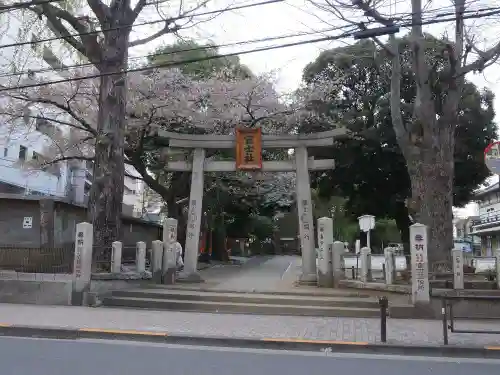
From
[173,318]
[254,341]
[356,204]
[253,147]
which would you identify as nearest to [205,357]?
[254,341]

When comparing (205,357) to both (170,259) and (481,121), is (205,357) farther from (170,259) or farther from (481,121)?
(481,121)

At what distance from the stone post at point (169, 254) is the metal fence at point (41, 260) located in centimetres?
297

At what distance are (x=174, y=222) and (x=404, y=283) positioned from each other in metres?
7.38

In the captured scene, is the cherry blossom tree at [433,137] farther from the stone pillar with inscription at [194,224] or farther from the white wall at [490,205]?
the white wall at [490,205]

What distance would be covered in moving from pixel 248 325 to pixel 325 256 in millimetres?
5080

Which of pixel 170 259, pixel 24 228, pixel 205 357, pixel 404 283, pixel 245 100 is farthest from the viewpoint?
pixel 245 100

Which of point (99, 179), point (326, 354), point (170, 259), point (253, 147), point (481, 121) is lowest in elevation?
point (326, 354)

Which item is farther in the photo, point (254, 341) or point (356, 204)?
point (356, 204)

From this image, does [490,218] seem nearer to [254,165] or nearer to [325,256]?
[325,256]

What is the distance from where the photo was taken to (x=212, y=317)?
11.3 m

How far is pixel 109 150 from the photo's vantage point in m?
14.9

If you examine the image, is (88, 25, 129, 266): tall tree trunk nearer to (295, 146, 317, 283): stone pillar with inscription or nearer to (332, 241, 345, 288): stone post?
(295, 146, 317, 283): stone pillar with inscription

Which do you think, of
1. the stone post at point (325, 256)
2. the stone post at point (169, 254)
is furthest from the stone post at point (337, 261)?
the stone post at point (169, 254)

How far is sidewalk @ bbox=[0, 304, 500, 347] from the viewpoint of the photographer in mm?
9070
